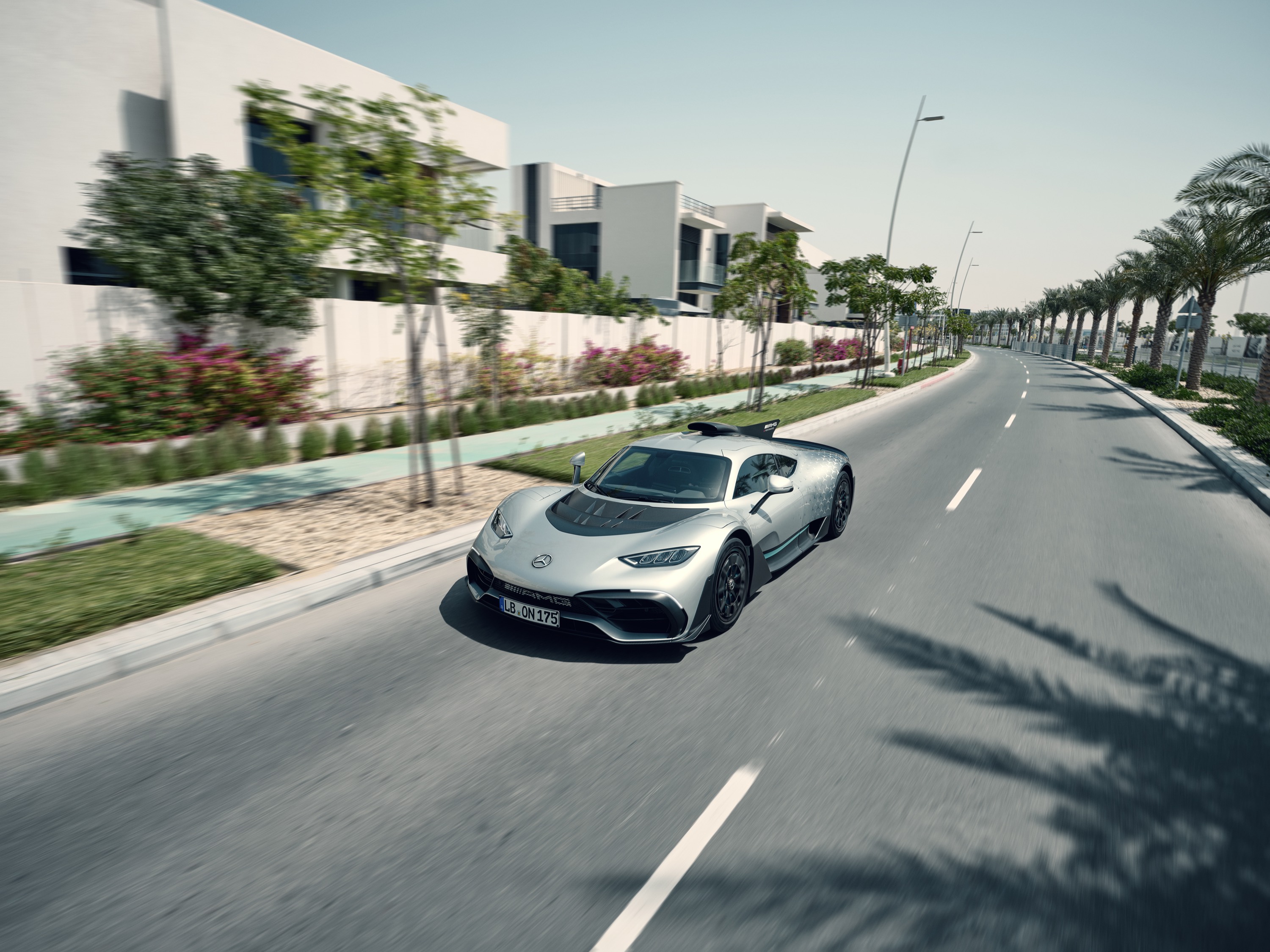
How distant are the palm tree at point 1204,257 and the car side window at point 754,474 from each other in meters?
26.0

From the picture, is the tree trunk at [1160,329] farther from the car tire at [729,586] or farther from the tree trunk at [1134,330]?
the car tire at [729,586]

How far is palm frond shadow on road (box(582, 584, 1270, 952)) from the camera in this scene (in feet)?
9.03

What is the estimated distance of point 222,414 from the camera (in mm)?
11125

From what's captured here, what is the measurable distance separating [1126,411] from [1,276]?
29393 millimetres

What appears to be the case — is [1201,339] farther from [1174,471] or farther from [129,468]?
[129,468]

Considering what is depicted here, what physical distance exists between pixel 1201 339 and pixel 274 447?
3170cm

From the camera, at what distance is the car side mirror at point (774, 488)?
5957mm

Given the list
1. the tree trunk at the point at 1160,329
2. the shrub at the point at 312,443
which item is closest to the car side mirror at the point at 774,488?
the shrub at the point at 312,443

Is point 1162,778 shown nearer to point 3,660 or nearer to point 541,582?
point 541,582

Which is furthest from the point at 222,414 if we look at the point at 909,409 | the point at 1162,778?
the point at 909,409

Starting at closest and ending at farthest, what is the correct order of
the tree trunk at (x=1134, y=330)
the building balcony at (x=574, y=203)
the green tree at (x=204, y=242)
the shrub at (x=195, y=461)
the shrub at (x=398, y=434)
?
the shrub at (x=195, y=461) < the green tree at (x=204, y=242) < the shrub at (x=398, y=434) < the tree trunk at (x=1134, y=330) < the building balcony at (x=574, y=203)

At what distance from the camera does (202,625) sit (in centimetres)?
523

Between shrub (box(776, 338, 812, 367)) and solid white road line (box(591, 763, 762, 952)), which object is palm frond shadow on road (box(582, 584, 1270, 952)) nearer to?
solid white road line (box(591, 763, 762, 952))

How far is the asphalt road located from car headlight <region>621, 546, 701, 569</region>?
0.68 meters
